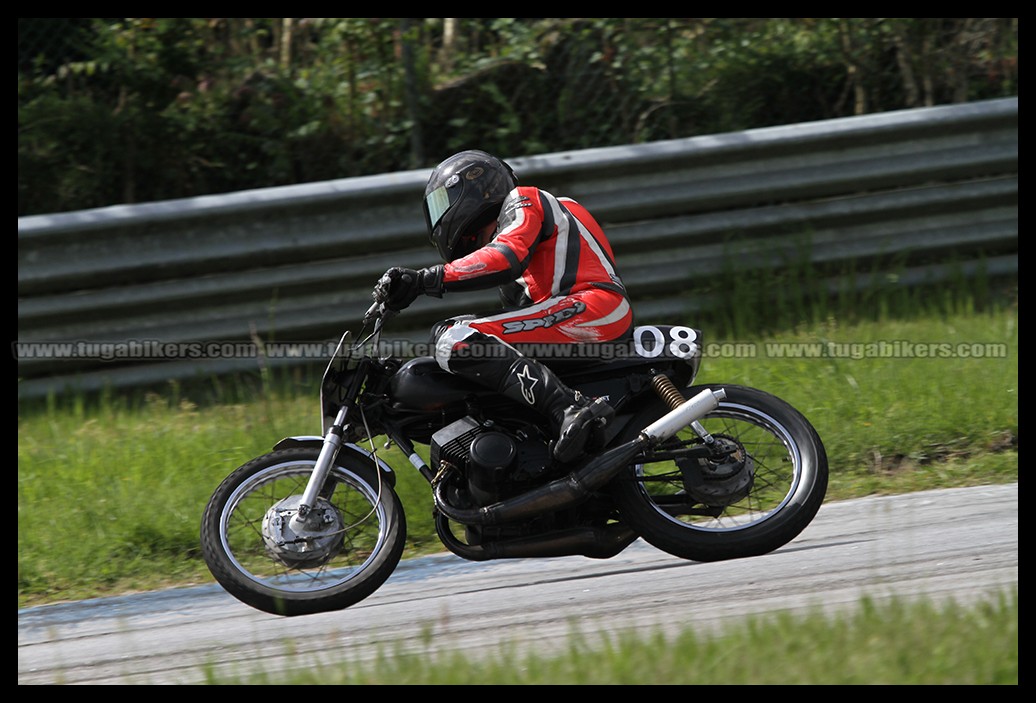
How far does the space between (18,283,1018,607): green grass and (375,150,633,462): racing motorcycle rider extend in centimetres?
146

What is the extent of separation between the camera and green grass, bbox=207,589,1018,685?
3307 mm

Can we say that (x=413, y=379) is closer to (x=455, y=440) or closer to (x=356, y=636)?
(x=455, y=440)

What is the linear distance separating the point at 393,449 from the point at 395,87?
3577mm

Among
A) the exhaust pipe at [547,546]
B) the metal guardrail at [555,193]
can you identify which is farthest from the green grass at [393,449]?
the exhaust pipe at [547,546]

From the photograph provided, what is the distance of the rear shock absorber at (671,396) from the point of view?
184 inches

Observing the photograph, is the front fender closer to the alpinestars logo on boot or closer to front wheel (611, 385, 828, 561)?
the alpinestars logo on boot

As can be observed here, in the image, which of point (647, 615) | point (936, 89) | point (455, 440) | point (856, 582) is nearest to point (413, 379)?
point (455, 440)

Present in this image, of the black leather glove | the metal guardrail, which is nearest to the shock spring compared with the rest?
the black leather glove

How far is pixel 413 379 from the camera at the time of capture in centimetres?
471

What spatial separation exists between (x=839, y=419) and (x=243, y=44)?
218 inches

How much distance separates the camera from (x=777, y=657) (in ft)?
11.3

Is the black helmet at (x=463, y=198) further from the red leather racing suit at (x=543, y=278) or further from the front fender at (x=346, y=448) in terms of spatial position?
the front fender at (x=346, y=448)

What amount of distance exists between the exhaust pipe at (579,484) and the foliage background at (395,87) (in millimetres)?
4351

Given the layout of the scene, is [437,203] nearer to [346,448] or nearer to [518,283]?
[518,283]
